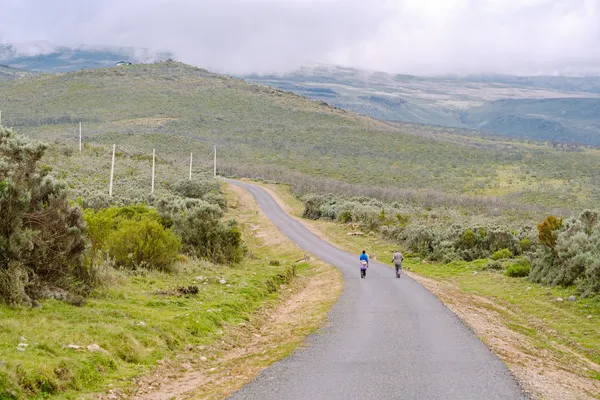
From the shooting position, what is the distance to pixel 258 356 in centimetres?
1121

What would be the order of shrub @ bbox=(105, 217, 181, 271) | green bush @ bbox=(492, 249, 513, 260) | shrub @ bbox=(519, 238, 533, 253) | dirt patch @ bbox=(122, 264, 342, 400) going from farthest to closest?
shrub @ bbox=(519, 238, 533, 253) → green bush @ bbox=(492, 249, 513, 260) → shrub @ bbox=(105, 217, 181, 271) → dirt patch @ bbox=(122, 264, 342, 400)

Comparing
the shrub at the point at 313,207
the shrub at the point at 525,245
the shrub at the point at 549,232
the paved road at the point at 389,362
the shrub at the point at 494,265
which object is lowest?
the shrub at the point at 313,207

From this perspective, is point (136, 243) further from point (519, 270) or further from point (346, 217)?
point (346, 217)

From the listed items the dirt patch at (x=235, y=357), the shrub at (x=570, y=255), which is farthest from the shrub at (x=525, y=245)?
the dirt patch at (x=235, y=357)

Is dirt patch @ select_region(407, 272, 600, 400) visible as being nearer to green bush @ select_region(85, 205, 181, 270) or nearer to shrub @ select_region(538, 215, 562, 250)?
shrub @ select_region(538, 215, 562, 250)

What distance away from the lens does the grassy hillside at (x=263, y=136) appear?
8994cm

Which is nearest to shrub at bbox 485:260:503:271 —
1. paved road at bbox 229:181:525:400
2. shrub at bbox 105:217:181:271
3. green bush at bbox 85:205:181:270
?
paved road at bbox 229:181:525:400

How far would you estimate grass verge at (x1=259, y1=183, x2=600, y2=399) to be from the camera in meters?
10.7

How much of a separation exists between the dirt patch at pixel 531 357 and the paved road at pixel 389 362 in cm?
33

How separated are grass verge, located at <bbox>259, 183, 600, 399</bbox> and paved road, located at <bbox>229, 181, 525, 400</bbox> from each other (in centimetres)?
53

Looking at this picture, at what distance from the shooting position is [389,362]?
10578 millimetres

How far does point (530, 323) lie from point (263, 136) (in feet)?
334

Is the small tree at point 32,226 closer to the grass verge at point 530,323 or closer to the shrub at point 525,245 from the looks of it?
the grass verge at point 530,323

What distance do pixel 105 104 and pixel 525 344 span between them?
401ft
